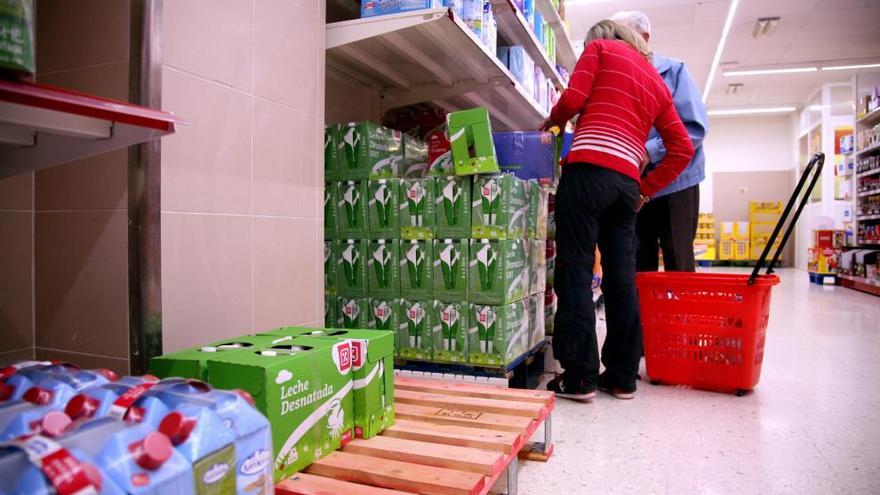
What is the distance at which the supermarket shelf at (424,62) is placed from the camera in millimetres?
2377

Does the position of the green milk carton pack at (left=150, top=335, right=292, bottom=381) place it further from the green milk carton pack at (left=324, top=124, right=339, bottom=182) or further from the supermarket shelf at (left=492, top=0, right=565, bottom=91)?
the supermarket shelf at (left=492, top=0, right=565, bottom=91)

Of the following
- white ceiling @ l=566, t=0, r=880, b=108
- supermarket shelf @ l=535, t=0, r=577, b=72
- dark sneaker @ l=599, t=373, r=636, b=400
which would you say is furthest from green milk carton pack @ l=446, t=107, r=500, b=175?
white ceiling @ l=566, t=0, r=880, b=108

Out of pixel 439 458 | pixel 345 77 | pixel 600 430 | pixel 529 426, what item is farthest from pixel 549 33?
pixel 439 458

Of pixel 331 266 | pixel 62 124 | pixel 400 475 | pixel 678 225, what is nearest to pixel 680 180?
pixel 678 225

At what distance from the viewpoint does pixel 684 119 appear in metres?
3.22

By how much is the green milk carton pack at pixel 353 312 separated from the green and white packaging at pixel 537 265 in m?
0.83

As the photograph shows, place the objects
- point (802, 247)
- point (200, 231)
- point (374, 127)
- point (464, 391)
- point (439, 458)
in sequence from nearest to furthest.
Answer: point (439, 458)
point (200, 231)
point (464, 391)
point (374, 127)
point (802, 247)

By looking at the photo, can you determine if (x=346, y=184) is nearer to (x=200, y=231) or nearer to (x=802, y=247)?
(x=200, y=231)

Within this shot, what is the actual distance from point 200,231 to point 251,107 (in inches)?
17.6

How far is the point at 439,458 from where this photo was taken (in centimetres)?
142

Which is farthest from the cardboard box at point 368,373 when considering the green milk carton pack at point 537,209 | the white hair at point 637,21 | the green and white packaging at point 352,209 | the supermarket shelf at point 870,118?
A: the supermarket shelf at point 870,118

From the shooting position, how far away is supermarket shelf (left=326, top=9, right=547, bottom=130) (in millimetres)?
2377

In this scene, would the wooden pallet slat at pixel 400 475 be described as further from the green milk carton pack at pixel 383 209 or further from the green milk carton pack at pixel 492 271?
the green milk carton pack at pixel 383 209

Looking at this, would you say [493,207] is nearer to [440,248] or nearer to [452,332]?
[440,248]
